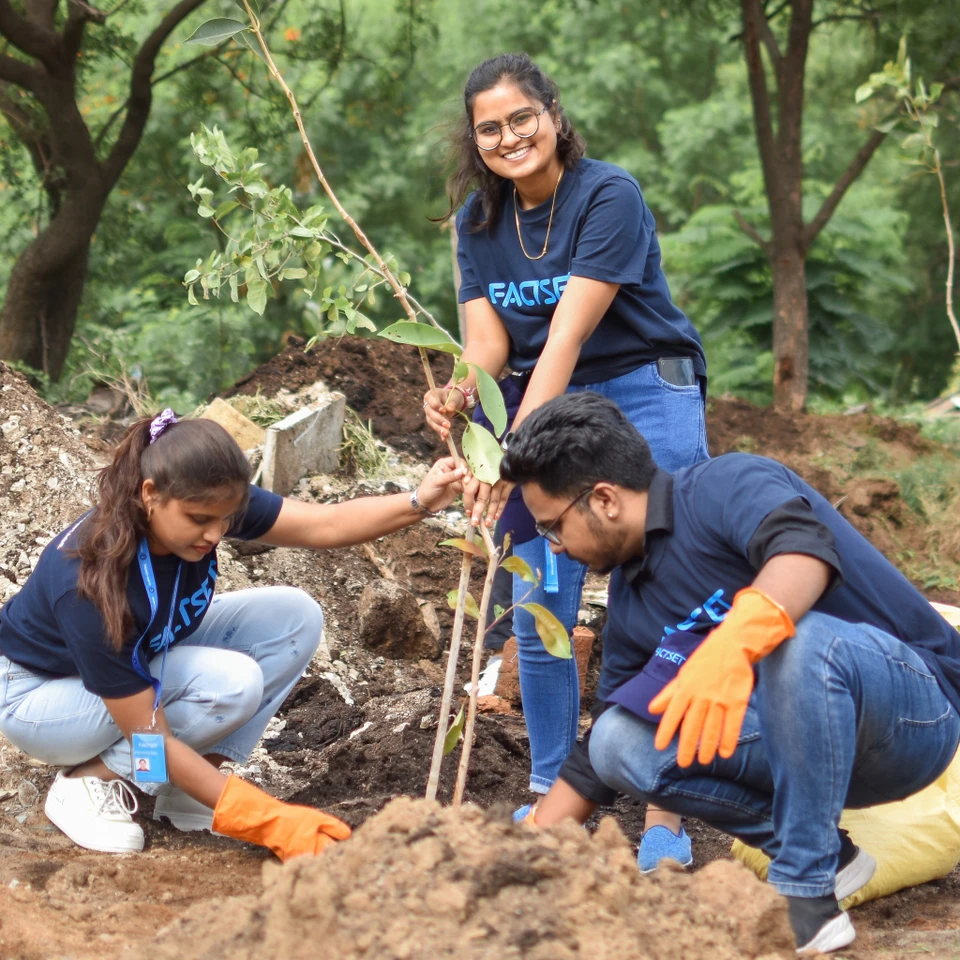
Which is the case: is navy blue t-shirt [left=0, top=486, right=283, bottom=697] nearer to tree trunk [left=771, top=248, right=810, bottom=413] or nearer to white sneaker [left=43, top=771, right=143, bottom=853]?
white sneaker [left=43, top=771, right=143, bottom=853]

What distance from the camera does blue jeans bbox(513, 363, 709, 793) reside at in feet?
8.59

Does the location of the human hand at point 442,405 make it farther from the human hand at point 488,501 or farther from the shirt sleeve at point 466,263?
the shirt sleeve at point 466,263

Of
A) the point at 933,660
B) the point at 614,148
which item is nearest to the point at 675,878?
the point at 933,660

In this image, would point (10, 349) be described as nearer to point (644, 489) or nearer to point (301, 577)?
point (301, 577)

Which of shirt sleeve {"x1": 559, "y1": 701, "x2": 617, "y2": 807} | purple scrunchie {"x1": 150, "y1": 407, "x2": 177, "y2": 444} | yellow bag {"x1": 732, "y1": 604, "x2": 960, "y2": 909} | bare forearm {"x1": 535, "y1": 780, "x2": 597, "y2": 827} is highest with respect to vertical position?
purple scrunchie {"x1": 150, "y1": 407, "x2": 177, "y2": 444}

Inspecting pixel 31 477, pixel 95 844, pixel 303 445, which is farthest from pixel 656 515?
pixel 303 445

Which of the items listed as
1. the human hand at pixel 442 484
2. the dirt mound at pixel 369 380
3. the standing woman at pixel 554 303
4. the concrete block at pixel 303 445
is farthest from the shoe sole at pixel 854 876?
the dirt mound at pixel 369 380

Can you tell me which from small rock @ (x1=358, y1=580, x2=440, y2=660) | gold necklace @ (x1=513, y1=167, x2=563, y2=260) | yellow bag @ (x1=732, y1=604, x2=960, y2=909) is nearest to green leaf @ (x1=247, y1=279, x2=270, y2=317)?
gold necklace @ (x1=513, y1=167, x2=563, y2=260)

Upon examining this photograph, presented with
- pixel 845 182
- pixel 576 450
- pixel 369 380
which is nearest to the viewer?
pixel 576 450

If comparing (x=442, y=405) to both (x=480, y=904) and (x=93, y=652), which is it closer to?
(x=93, y=652)

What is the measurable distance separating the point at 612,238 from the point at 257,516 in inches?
41.6

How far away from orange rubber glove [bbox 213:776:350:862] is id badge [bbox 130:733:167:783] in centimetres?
16

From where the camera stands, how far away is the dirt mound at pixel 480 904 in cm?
152

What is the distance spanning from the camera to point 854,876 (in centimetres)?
222
